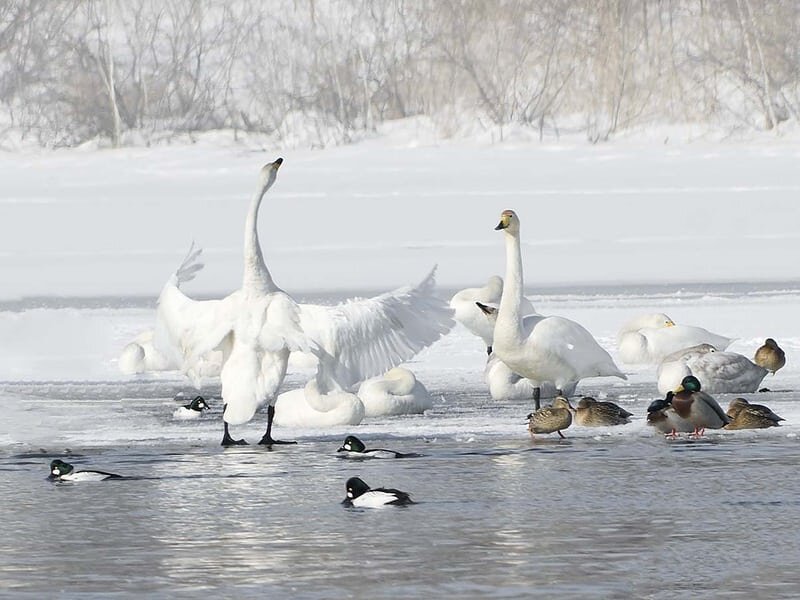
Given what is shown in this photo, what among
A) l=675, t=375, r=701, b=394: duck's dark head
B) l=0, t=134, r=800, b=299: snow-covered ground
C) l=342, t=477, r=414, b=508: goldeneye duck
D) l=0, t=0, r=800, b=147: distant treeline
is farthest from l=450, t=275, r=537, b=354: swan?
l=0, t=0, r=800, b=147: distant treeline

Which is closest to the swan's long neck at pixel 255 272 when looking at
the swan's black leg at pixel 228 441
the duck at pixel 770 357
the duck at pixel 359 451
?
the swan's black leg at pixel 228 441

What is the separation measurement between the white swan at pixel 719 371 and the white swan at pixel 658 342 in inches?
36.9

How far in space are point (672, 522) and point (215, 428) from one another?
10.9ft

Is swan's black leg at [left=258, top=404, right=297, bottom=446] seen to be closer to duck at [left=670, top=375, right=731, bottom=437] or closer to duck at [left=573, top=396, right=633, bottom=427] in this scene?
duck at [left=573, top=396, right=633, bottom=427]

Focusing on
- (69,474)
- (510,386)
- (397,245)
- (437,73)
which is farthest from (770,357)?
(437,73)

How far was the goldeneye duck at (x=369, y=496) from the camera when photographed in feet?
21.8

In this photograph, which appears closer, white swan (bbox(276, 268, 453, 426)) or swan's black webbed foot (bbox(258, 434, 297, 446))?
swan's black webbed foot (bbox(258, 434, 297, 446))

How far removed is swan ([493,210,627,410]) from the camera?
936cm

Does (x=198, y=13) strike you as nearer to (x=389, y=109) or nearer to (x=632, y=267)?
(x=389, y=109)

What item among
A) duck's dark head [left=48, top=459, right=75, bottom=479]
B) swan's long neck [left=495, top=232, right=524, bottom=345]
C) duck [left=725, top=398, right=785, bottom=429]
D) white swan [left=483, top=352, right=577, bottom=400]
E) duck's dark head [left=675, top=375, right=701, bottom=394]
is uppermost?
swan's long neck [left=495, top=232, right=524, bottom=345]

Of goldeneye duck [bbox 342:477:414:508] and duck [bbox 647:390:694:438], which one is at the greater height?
goldeneye duck [bbox 342:477:414:508]

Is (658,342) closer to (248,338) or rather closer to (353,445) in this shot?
(248,338)

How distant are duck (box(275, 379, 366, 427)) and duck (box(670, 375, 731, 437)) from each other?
1.60 meters

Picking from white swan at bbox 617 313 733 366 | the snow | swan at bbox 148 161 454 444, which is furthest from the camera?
white swan at bbox 617 313 733 366
